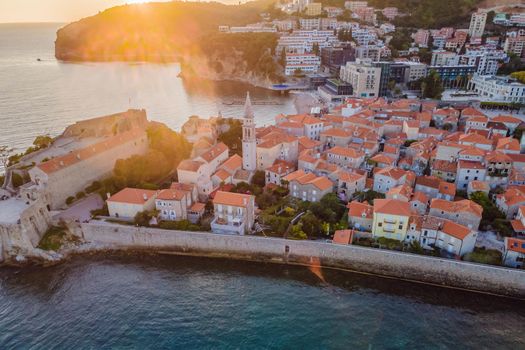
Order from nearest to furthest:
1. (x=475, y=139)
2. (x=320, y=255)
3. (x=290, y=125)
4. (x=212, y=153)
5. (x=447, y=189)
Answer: (x=320, y=255)
(x=447, y=189)
(x=212, y=153)
(x=475, y=139)
(x=290, y=125)

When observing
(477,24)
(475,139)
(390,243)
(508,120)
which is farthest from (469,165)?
(477,24)

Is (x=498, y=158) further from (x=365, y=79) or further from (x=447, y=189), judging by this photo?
(x=365, y=79)

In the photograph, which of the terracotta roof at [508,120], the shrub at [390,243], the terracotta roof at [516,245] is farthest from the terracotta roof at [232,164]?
the terracotta roof at [508,120]

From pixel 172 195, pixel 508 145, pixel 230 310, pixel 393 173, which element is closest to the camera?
pixel 230 310

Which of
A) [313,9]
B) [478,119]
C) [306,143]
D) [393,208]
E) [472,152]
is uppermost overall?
[313,9]

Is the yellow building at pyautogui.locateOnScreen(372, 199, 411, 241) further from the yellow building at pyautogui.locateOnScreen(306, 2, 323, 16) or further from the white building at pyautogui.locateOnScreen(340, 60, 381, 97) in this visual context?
the yellow building at pyautogui.locateOnScreen(306, 2, 323, 16)

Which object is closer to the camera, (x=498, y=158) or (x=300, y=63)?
(x=498, y=158)

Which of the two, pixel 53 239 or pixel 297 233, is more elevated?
pixel 297 233

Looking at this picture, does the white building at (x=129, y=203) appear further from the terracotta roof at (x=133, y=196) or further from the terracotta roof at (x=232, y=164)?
the terracotta roof at (x=232, y=164)

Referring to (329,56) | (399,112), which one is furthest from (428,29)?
(399,112)
